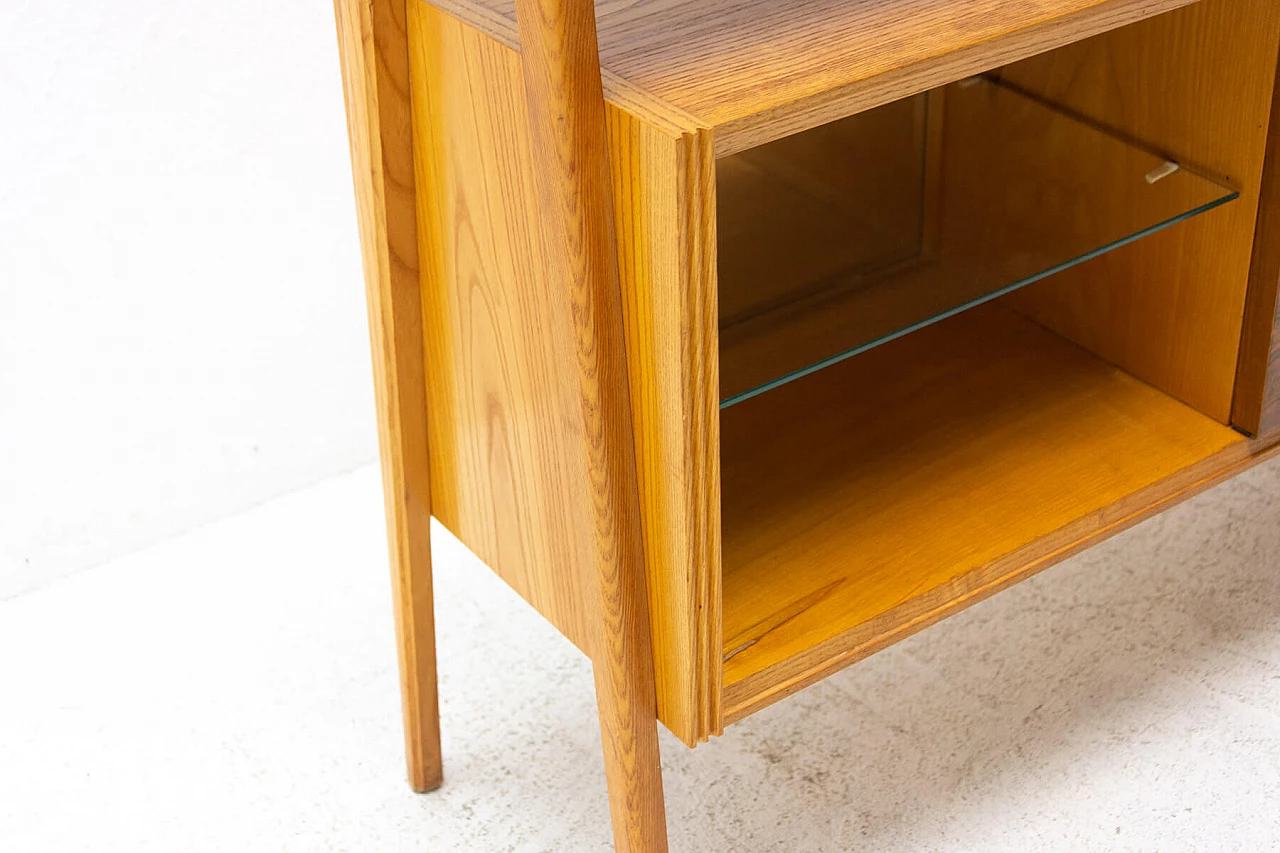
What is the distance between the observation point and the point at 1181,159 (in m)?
1.38

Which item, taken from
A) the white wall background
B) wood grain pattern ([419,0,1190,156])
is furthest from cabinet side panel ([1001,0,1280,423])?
the white wall background

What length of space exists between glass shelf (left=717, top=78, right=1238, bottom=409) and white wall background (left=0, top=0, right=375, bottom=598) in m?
0.67

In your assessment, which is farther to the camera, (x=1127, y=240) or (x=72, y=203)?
(x=72, y=203)

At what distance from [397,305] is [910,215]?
46cm

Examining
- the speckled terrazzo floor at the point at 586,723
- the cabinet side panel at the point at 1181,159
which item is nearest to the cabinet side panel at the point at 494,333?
the speckled terrazzo floor at the point at 586,723

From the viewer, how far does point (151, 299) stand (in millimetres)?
1814

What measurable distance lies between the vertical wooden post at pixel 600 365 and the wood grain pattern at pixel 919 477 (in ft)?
0.28

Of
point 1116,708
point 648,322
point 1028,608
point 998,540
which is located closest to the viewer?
point 648,322

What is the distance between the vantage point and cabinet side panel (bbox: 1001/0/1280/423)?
4.24ft

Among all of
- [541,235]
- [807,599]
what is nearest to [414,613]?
[807,599]

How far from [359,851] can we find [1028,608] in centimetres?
76

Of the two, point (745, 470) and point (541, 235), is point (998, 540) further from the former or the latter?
point (541, 235)

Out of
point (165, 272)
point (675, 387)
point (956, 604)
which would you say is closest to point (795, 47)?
point (675, 387)

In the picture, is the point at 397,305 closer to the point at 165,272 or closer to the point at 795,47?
the point at 795,47
